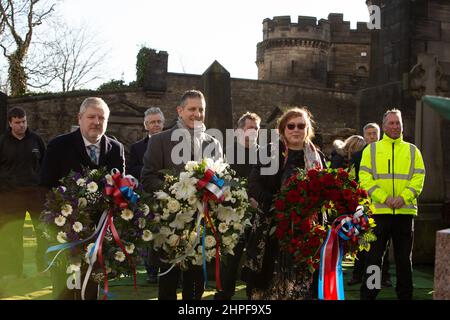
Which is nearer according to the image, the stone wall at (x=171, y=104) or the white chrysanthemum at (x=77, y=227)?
the white chrysanthemum at (x=77, y=227)

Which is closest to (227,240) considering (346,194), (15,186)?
(346,194)

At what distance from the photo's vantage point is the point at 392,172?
20.6 ft

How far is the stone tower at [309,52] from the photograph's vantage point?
51.3 m

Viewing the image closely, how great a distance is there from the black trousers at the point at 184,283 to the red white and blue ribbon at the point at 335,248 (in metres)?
0.98

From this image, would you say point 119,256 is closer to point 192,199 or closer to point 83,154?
point 192,199

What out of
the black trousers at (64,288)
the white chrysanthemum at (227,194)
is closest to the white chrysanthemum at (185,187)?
the white chrysanthemum at (227,194)

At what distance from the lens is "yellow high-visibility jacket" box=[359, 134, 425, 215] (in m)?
6.16

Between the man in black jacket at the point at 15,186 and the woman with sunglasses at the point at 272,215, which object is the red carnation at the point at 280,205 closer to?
the woman with sunglasses at the point at 272,215

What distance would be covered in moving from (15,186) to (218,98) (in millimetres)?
2961

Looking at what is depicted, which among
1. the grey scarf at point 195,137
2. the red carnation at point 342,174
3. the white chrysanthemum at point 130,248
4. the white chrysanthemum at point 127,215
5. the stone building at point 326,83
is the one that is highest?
the stone building at point 326,83

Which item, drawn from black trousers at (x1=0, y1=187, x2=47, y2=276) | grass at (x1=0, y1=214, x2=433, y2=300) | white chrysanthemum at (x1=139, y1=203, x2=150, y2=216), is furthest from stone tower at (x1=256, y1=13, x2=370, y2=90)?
white chrysanthemum at (x1=139, y1=203, x2=150, y2=216)

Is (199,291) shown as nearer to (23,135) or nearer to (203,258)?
(203,258)

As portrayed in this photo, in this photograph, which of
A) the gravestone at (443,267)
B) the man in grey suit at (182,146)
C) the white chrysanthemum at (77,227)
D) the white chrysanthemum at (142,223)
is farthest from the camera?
the man in grey suit at (182,146)
